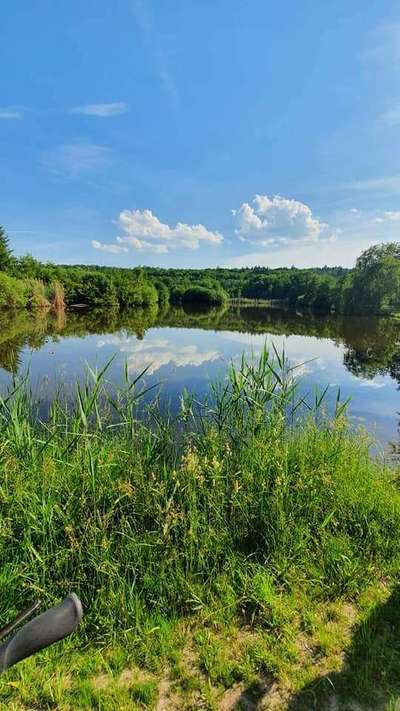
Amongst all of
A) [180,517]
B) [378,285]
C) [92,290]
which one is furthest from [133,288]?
[180,517]

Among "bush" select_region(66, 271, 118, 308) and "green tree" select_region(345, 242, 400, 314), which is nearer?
"green tree" select_region(345, 242, 400, 314)

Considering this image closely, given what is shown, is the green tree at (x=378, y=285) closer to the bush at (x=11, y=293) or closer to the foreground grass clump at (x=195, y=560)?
the bush at (x=11, y=293)

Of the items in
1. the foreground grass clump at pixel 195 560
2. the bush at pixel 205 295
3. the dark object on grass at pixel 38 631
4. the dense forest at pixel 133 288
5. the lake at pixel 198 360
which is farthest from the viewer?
the bush at pixel 205 295

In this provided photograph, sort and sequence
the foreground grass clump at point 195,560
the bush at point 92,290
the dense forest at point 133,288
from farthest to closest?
the bush at point 92,290
the dense forest at point 133,288
the foreground grass clump at point 195,560

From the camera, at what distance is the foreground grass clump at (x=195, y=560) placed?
2084 millimetres

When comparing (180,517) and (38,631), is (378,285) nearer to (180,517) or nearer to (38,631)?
(180,517)

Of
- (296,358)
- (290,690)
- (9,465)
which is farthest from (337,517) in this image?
(296,358)

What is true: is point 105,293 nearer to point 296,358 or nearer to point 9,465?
point 296,358

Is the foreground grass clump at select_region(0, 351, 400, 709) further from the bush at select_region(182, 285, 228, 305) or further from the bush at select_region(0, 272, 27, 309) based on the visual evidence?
the bush at select_region(182, 285, 228, 305)

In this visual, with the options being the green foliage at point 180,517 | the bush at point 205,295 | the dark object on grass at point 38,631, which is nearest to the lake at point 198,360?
the green foliage at point 180,517

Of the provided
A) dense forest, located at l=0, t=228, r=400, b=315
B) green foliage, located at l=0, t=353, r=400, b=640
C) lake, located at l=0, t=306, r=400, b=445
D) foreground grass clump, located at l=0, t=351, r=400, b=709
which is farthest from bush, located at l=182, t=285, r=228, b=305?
foreground grass clump, located at l=0, t=351, r=400, b=709

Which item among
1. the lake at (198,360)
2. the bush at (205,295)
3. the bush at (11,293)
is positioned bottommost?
the lake at (198,360)

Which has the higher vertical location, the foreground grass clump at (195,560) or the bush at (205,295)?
the bush at (205,295)

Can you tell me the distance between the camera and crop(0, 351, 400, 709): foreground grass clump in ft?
6.84
